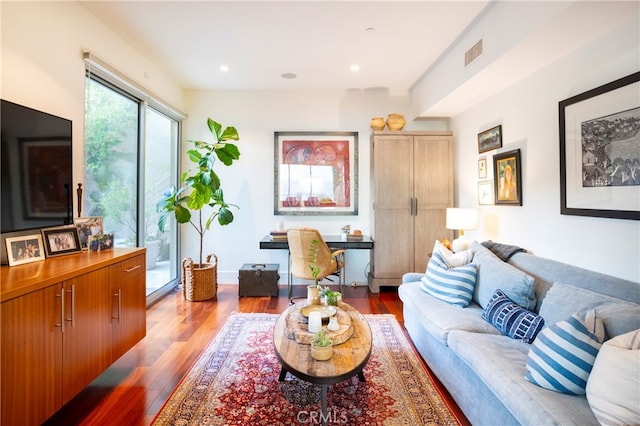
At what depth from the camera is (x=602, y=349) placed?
1.27 metres

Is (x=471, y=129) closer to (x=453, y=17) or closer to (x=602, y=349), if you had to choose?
(x=453, y=17)

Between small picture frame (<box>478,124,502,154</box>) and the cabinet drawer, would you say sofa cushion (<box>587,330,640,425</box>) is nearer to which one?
small picture frame (<box>478,124,502,154</box>)

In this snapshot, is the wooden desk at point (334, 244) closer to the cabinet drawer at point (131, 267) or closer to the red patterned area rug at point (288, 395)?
the red patterned area rug at point (288, 395)

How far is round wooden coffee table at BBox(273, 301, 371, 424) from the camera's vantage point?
1539 millimetres

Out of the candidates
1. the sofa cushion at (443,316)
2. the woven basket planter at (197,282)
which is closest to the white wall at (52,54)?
the woven basket planter at (197,282)

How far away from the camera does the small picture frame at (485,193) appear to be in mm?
3434

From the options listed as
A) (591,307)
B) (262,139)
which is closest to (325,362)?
(591,307)

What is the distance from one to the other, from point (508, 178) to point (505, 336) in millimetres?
1766

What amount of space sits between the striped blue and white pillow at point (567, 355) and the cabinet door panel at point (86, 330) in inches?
96.1

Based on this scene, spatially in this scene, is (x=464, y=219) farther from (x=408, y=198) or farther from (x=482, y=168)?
(x=408, y=198)

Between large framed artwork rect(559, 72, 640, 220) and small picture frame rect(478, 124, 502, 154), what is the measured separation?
0.85 meters

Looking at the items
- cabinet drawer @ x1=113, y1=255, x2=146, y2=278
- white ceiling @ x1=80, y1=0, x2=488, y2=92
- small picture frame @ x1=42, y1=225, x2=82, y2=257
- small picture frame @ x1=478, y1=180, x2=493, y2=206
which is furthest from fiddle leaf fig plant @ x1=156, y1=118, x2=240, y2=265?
small picture frame @ x1=478, y1=180, x2=493, y2=206

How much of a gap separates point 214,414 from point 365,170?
366 cm

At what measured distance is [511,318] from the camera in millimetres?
1961
